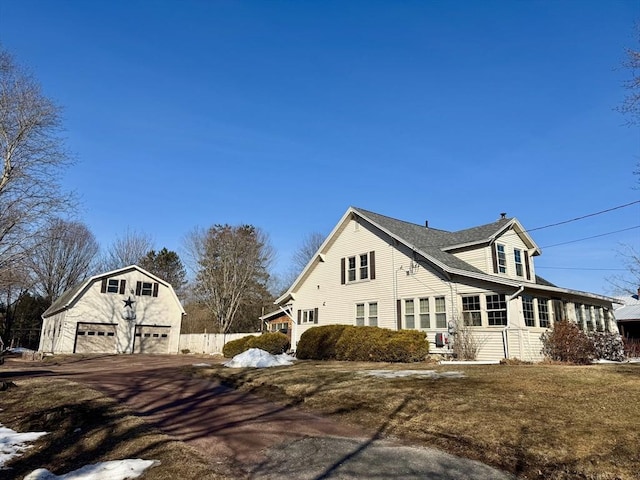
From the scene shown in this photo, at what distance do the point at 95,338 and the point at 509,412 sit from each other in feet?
105

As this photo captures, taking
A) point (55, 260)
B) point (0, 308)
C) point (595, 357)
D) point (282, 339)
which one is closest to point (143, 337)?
point (282, 339)

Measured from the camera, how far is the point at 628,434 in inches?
250

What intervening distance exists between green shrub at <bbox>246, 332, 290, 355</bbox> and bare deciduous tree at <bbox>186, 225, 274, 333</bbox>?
700 inches

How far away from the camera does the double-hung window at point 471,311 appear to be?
17.5 metres

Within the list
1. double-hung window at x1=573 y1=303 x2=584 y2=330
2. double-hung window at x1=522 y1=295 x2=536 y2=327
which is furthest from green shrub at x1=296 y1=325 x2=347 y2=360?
double-hung window at x1=573 y1=303 x2=584 y2=330

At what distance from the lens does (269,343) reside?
24.0 meters

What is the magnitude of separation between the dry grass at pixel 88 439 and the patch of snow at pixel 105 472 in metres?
0.16

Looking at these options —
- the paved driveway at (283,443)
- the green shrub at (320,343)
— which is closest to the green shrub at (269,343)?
the green shrub at (320,343)

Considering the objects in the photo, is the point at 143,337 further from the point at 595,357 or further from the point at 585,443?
the point at 585,443

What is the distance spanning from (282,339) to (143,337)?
1496cm

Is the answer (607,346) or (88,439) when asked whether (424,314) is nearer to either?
(607,346)

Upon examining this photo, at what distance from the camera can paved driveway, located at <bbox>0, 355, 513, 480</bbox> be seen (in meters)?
5.41

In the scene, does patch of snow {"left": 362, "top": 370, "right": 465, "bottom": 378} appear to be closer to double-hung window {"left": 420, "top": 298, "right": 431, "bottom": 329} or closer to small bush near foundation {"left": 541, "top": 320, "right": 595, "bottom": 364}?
double-hung window {"left": 420, "top": 298, "right": 431, "bottom": 329}

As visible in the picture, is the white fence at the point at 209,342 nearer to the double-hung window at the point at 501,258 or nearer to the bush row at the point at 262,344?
the bush row at the point at 262,344
